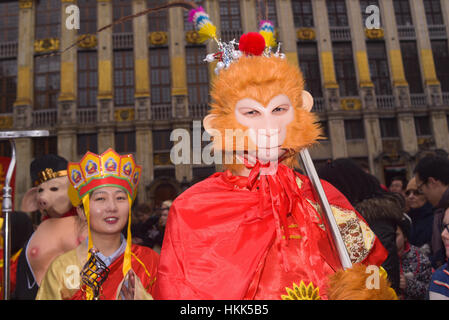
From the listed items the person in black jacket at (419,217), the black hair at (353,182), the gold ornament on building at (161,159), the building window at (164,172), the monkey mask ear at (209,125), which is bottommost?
the person in black jacket at (419,217)

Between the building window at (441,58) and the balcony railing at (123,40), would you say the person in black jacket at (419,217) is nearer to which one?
the balcony railing at (123,40)

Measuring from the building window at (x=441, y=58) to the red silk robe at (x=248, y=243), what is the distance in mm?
16858

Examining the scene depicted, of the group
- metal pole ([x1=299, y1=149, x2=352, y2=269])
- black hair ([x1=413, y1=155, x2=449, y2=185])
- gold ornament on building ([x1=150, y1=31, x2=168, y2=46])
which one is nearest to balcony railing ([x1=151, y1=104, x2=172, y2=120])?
gold ornament on building ([x1=150, y1=31, x2=168, y2=46])

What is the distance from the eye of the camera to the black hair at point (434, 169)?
3.41m

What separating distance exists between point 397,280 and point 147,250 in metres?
1.59

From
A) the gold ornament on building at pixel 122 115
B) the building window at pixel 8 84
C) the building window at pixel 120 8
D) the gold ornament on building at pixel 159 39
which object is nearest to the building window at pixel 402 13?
the gold ornament on building at pixel 159 39

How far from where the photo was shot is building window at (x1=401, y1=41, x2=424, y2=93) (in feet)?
51.4

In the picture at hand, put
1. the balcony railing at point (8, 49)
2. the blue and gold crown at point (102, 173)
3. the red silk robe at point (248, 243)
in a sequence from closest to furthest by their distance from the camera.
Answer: the red silk robe at point (248, 243)
the blue and gold crown at point (102, 173)
the balcony railing at point (8, 49)

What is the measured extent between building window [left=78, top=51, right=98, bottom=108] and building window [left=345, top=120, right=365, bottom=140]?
1032 centimetres

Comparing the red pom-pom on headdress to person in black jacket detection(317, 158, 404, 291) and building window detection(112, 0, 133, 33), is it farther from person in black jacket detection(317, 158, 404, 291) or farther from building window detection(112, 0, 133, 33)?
building window detection(112, 0, 133, 33)

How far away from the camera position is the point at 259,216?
168 centimetres

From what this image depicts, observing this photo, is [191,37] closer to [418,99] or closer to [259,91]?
[418,99]
